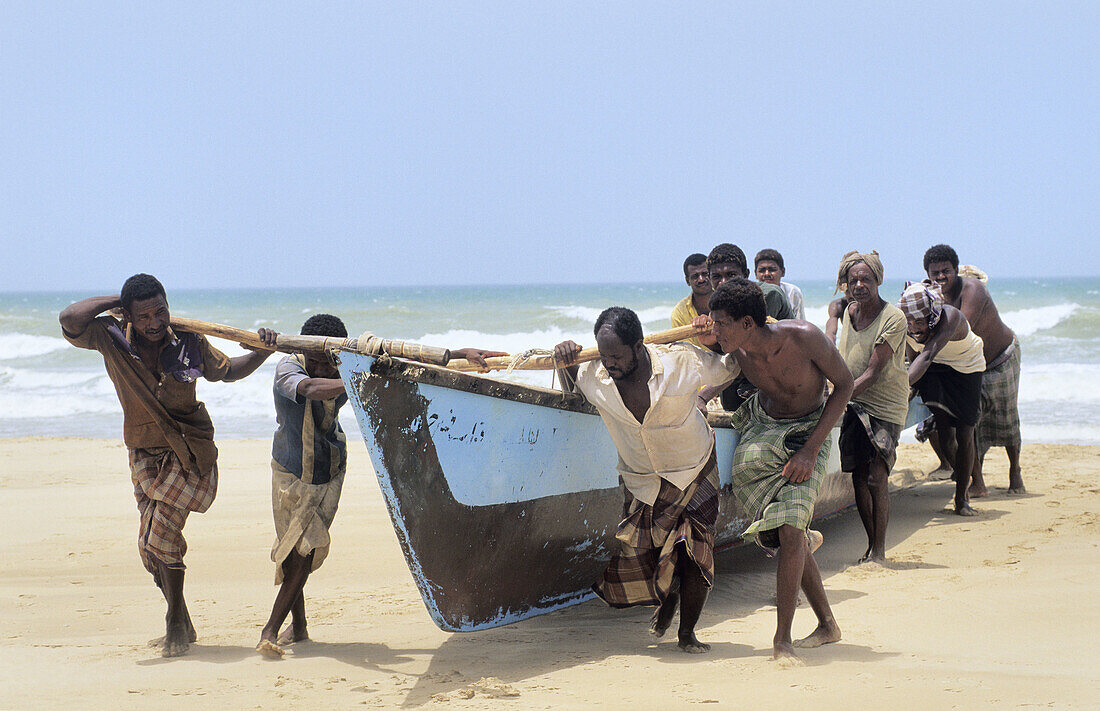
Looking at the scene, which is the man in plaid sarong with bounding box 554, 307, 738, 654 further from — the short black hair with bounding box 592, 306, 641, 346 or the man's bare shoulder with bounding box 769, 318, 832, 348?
the man's bare shoulder with bounding box 769, 318, 832, 348

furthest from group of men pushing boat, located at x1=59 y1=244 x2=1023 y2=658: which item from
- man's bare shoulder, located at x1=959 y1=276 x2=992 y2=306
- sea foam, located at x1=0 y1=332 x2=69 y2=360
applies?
sea foam, located at x1=0 y1=332 x2=69 y2=360

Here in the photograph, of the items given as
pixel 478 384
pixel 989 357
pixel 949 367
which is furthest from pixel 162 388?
pixel 989 357

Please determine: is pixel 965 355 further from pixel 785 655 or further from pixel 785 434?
pixel 785 655

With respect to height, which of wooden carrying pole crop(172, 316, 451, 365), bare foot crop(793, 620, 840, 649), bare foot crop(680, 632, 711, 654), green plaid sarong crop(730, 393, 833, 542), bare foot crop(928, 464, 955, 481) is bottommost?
bare foot crop(928, 464, 955, 481)

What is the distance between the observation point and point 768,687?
3383 mm

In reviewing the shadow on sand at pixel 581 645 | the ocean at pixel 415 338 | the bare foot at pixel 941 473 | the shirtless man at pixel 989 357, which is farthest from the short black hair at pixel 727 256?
the ocean at pixel 415 338

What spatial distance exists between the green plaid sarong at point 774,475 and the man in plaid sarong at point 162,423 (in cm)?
203

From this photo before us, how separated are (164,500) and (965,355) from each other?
16.4 ft

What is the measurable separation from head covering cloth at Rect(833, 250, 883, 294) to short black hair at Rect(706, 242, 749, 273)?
0.53 meters

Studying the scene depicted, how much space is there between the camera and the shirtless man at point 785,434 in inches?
144

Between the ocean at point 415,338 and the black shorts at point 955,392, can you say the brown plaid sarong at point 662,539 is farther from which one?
the ocean at point 415,338

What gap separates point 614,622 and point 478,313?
96.6 ft

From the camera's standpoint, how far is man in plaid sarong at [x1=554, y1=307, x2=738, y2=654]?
372 centimetres

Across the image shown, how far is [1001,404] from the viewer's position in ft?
23.1
